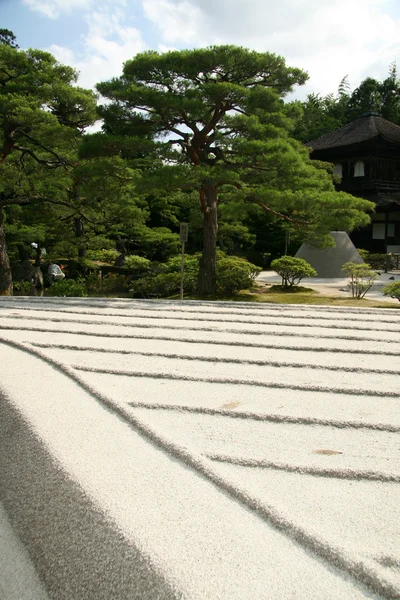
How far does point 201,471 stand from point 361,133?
21.3 m

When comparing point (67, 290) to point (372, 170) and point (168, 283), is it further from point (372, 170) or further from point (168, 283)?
point (372, 170)

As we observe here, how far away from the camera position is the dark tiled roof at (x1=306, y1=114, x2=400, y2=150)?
20141mm

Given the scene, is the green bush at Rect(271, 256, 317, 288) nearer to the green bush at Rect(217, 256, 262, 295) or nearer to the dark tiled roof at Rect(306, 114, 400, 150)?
the green bush at Rect(217, 256, 262, 295)

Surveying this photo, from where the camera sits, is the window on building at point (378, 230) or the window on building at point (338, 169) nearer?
the window on building at point (378, 230)

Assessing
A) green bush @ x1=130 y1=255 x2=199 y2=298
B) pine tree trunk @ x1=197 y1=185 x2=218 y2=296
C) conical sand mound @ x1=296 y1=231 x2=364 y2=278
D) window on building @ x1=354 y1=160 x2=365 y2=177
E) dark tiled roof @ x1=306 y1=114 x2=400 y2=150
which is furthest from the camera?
window on building @ x1=354 y1=160 x2=365 y2=177

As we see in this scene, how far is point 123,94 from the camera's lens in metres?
8.20

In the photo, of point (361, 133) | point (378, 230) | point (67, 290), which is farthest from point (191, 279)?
point (361, 133)

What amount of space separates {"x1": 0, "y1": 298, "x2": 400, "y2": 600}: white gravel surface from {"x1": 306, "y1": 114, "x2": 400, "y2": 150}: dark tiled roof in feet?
59.7

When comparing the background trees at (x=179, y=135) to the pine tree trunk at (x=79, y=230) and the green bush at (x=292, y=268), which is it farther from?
the pine tree trunk at (x=79, y=230)

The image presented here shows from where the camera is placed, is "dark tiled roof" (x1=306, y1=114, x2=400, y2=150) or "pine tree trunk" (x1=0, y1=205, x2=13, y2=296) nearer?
"pine tree trunk" (x1=0, y1=205, x2=13, y2=296)

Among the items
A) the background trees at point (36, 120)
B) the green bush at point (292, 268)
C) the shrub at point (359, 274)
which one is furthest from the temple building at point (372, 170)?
the background trees at point (36, 120)

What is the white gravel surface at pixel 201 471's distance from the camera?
1567 mm

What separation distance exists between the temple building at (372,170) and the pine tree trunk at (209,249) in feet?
39.0

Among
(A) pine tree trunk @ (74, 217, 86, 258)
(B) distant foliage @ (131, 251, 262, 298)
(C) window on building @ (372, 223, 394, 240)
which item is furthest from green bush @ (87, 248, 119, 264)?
(C) window on building @ (372, 223, 394, 240)
